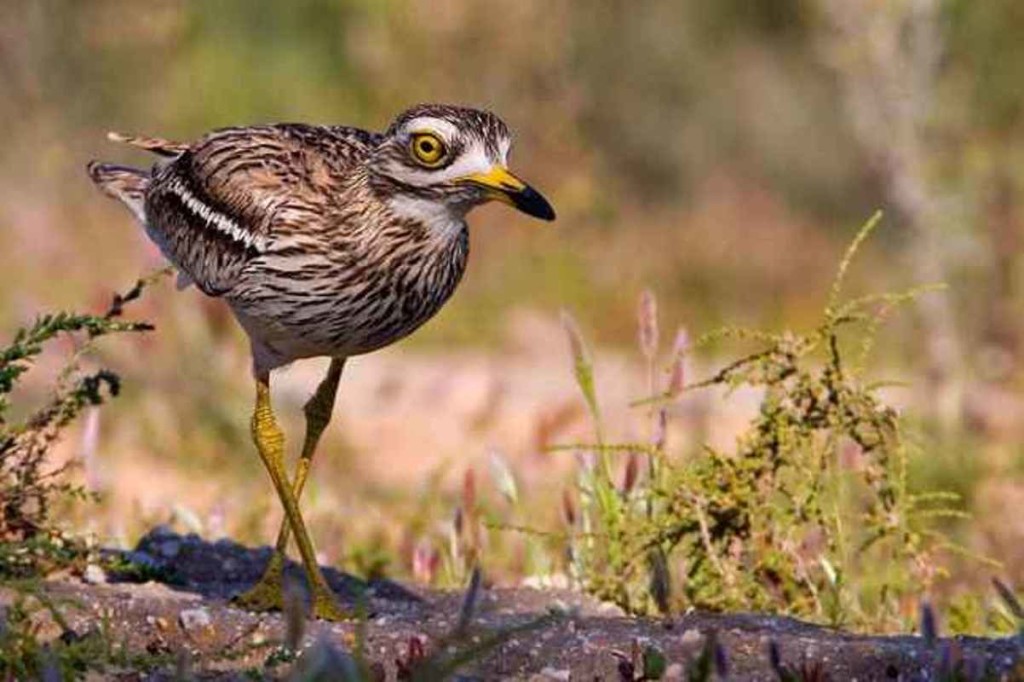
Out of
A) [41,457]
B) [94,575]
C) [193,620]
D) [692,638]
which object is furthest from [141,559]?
[692,638]

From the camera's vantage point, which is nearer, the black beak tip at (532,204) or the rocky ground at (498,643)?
the rocky ground at (498,643)

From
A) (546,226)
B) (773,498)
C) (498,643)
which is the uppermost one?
(546,226)

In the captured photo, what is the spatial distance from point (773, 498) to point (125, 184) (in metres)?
2.20

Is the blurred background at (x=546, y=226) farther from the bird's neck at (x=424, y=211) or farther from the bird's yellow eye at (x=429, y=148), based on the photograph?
the bird's yellow eye at (x=429, y=148)

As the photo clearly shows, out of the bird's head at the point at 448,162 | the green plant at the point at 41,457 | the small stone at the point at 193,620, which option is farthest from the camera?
the bird's head at the point at 448,162

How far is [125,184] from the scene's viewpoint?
262 inches

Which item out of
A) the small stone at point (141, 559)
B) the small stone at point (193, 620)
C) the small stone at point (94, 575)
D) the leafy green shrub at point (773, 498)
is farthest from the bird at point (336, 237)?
the leafy green shrub at point (773, 498)

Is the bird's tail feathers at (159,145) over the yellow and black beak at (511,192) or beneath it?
over

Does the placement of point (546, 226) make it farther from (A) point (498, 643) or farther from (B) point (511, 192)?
(A) point (498, 643)

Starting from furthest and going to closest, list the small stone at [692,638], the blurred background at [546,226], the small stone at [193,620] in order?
the blurred background at [546,226]
the small stone at [193,620]
the small stone at [692,638]

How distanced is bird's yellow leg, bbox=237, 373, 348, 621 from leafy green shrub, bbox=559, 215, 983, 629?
736 millimetres

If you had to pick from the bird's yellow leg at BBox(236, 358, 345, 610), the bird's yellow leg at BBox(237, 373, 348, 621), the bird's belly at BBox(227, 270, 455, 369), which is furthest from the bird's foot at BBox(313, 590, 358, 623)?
the bird's belly at BBox(227, 270, 455, 369)

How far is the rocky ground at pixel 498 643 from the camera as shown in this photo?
4.45 metres

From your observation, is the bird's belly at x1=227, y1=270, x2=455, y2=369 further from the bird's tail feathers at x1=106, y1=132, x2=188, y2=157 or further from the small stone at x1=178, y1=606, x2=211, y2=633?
the bird's tail feathers at x1=106, y1=132, x2=188, y2=157
